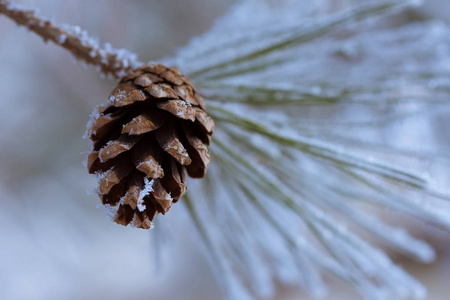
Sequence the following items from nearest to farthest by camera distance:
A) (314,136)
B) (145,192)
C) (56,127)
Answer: (145,192)
(314,136)
(56,127)

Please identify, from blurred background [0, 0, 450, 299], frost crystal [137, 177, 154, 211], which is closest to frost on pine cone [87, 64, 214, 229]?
frost crystal [137, 177, 154, 211]

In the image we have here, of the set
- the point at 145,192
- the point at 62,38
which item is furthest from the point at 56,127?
the point at 145,192

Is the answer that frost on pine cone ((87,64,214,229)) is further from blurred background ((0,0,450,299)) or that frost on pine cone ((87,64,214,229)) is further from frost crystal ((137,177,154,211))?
blurred background ((0,0,450,299))

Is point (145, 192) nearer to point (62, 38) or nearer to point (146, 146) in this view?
point (146, 146)

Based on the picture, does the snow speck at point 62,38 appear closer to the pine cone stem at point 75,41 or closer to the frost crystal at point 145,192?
the pine cone stem at point 75,41

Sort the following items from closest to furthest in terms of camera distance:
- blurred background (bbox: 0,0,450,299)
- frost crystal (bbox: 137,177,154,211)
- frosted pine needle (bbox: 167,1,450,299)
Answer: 1. frost crystal (bbox: 137,177,154,211)
2. frosted pine needle (bbox: 167,1,450,299)
3. blurred background (bbox: 0,0,450,299)

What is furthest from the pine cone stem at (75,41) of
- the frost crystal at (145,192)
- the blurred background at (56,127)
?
the blurred background at (56,127)
